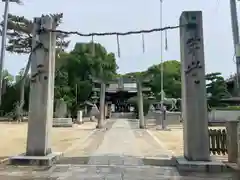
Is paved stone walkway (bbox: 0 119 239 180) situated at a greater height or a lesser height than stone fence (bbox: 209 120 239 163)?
lesser

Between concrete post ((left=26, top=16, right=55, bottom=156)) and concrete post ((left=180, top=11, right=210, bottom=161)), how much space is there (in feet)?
12.7

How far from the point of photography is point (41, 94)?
8.95 metres

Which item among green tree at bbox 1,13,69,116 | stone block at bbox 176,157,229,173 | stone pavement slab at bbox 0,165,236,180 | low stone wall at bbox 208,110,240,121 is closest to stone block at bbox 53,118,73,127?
green tree at bbox 1,13,69,116

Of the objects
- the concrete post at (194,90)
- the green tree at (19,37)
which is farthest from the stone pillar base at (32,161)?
the green tree at (19,37)

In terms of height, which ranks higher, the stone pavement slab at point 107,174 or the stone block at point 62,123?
the stone block at point 62,123

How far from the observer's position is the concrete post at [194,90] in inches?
329

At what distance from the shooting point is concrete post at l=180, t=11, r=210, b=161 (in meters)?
8.36

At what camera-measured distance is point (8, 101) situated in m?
44.9

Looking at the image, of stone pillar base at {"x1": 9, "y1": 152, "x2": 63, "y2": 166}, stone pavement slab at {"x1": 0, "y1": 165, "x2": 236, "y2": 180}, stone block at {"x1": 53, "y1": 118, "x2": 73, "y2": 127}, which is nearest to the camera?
stone pavement slab at {"x1": 0, "y1": 165, "x2": 236, "y2": 180}

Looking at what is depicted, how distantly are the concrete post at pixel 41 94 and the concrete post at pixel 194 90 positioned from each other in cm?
388

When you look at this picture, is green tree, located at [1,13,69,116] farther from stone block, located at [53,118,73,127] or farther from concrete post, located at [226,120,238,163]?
concrete post, located at [226,120,238,163]

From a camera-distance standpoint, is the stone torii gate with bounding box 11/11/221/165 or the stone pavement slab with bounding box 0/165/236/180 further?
the stone torii gate with bounding box 11/11/221/165

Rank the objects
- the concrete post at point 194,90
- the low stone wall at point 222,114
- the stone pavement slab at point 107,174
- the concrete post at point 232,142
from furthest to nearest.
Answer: the low stone wall at point 222,114 < the concrete post at point 232,142 < the concrete post at point 194,90 < the stone pavement slab at point 107,174

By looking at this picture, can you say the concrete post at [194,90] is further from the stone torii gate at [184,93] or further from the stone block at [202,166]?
the stone block at [202,166]
